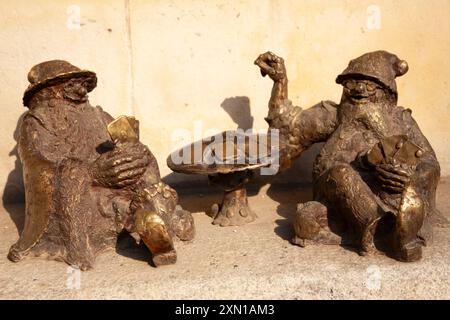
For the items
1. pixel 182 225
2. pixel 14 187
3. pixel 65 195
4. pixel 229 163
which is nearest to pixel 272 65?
pixel 229 163

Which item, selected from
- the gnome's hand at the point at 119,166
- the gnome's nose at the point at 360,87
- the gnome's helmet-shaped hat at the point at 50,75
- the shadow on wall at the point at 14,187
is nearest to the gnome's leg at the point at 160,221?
the gnome's hand at the point at 119,166

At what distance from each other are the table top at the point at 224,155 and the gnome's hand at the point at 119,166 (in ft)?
0.86

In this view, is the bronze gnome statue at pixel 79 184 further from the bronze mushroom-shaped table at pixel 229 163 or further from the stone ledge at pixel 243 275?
the bronze mushroom-shaped table at pixel 229 163

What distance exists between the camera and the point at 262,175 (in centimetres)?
446

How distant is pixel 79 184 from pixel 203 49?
170cm

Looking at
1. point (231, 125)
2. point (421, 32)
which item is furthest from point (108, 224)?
point (421, 32)

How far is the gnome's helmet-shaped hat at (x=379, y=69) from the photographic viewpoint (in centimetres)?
327

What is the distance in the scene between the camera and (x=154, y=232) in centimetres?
281

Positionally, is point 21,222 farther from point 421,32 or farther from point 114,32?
point 421,32

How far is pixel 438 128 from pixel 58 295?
3.41 m

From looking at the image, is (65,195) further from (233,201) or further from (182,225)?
(233,201)

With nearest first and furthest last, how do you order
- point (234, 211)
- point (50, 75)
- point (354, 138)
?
point (50, 75), point (354, 138), point (234, 211)

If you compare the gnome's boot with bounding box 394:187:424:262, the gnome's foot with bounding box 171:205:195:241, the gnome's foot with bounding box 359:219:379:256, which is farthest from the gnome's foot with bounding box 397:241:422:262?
the gnome's foot with bounding box 171:205:195:241

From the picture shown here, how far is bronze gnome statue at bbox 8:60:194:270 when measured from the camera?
2.99 meters
